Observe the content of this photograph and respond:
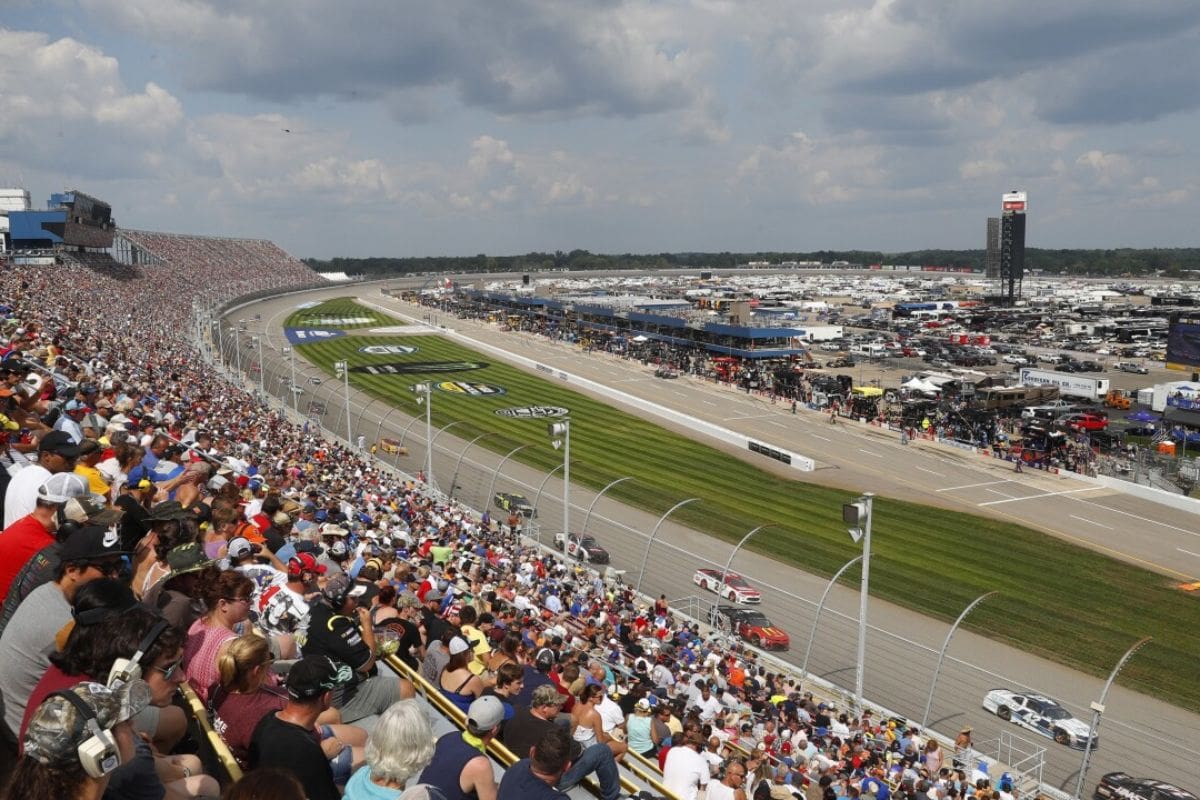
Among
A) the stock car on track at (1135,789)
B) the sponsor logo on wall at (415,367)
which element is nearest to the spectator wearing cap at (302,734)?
the stock car on track at (1135,789)

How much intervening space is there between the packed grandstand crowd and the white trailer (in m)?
48.3

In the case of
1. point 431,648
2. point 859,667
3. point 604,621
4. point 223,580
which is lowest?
point 859,667

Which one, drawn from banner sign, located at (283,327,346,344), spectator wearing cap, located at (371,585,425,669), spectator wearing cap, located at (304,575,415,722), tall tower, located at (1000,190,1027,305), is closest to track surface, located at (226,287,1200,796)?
spectator wearing cap, located at (371,585,425,669)

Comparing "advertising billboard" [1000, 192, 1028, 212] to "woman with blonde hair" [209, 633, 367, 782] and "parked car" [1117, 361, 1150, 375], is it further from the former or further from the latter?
"woman with blonde hair" [209, 633, 367, 782]

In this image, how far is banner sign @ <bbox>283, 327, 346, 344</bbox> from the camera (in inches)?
3326

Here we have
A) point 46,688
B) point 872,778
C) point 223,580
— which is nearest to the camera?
point 46,688

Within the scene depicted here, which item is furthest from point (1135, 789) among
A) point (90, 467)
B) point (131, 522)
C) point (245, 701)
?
point (90, 467)

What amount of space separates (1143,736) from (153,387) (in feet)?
81.0

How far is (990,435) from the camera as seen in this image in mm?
45344

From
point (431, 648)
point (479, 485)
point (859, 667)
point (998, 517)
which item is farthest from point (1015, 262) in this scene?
point (431, 648)

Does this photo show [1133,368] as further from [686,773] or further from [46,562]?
[46,562]

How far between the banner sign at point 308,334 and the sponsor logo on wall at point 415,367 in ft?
51.2

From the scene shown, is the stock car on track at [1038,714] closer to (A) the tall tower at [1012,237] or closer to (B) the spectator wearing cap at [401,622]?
(B) the spectator wearing cap at [401,622]

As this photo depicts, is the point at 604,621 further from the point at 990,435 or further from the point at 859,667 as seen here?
the point at 990,435
